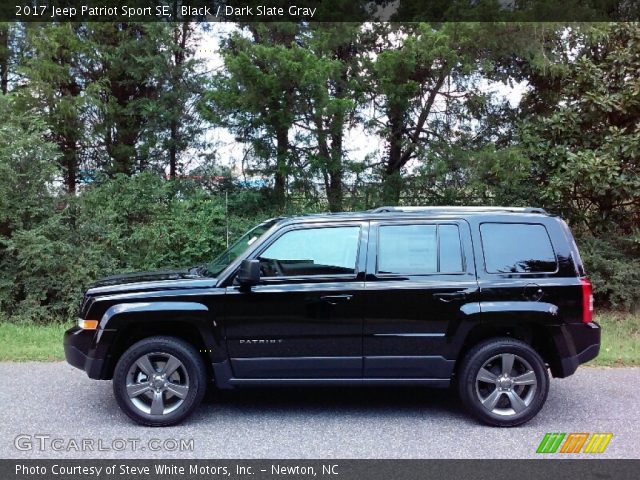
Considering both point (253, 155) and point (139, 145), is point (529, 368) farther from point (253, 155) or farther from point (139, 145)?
point (139, 145)

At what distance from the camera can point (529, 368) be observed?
453cm

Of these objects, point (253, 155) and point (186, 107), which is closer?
point (253, 155)

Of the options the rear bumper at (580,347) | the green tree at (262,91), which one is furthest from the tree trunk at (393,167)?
the rear bumper at (580,347)

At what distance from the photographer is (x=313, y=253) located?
183 inches

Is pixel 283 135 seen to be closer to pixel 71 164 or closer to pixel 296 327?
pixel 71 164

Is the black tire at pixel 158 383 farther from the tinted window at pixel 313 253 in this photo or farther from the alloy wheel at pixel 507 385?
the alloy wheel at pixel 507 385

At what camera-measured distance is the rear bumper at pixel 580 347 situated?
4.59 m

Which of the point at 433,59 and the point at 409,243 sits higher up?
the point at 433,59

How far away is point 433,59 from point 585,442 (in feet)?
23.2

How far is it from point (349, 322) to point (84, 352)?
7.54 ft

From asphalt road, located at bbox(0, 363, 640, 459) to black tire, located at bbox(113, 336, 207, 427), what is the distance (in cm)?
13

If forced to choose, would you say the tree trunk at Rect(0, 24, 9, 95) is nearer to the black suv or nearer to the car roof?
the black suv
